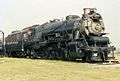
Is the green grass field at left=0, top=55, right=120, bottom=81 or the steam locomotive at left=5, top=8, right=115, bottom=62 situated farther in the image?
the steam locomotive at left=5, top=8, right=115, bottom=62

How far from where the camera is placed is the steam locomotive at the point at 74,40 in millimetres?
31078

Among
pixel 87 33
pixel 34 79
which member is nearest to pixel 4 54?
pixel 87 33

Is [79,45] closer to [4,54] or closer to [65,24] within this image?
[65,24]

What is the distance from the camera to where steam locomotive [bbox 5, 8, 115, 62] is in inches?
1224

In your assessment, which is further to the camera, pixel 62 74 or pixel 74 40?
pixel 74 40

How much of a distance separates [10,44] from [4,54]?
10.9 feet

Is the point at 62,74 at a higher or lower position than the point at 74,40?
lower

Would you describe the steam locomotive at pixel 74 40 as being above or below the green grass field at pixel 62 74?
above

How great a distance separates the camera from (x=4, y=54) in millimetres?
53719

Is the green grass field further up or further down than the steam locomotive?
further down

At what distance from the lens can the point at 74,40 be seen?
32.8 m

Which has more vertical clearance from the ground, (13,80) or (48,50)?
(48,50)

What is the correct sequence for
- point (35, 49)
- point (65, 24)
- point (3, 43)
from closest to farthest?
1. point (65, 24)
2. point (35, 49)
3. point (3, 43)

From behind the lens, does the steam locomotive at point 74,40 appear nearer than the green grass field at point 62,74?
No
